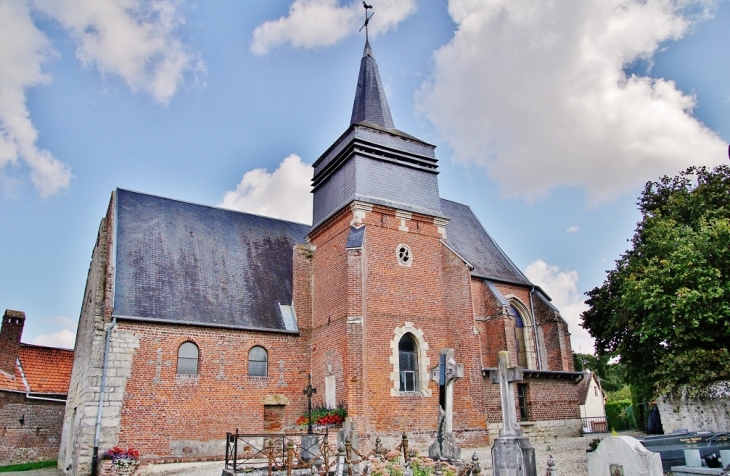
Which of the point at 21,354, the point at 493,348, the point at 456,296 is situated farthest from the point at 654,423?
the point at 21,354

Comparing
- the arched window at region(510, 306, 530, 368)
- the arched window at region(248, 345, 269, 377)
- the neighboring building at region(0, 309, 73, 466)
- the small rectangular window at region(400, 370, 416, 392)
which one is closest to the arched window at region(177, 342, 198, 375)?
the arched window at region(248, 345, 269, 377)

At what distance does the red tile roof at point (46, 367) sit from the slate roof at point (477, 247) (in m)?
17.2

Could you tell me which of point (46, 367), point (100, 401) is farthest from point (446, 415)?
point (46, 367)

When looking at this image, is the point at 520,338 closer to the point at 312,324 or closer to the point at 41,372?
the point at 312,324

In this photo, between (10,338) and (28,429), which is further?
(10,338)

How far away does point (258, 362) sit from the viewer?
18.1 meters

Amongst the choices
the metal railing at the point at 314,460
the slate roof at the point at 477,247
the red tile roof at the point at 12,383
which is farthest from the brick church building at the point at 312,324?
the red tile roof at the point at 12,383

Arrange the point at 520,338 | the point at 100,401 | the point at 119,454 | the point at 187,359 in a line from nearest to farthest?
the point at 119,454 < the point at 100,401 < the point at 187,359 < the point at 520,338

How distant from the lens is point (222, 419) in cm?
1678

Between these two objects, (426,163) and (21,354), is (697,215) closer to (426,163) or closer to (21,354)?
(426,163)

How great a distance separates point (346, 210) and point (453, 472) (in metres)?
10.1

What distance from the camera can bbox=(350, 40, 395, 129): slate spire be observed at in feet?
69.4

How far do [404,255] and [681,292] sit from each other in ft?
26.9

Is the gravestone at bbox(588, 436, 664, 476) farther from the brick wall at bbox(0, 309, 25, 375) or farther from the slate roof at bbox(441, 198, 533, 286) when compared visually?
the brick wall at bbox(0, 309, 25, 375)
